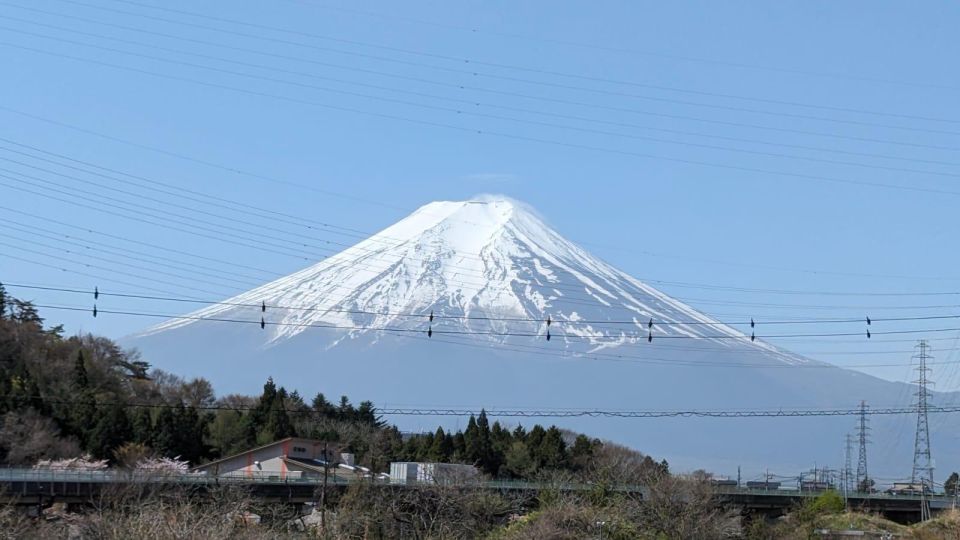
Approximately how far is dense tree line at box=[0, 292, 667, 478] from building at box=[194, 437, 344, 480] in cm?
235

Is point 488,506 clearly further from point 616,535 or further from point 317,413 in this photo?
point 317,413

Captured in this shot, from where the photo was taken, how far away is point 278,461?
229 ft

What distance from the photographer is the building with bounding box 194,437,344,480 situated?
224 ft

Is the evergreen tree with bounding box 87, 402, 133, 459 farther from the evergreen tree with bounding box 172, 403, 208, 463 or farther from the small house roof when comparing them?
the small house roof

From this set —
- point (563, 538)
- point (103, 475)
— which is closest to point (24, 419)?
point (103, 475)

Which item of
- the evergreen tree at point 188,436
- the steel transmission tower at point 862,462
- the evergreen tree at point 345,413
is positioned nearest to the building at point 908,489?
the steel transmission tower at point 862,462

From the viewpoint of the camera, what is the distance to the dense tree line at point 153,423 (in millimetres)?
65312

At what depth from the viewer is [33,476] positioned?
166ft

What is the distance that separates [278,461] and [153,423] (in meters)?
7.89

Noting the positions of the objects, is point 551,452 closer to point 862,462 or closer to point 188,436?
point 188,436

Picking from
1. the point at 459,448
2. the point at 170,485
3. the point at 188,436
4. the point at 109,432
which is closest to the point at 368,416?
the point at 459,448

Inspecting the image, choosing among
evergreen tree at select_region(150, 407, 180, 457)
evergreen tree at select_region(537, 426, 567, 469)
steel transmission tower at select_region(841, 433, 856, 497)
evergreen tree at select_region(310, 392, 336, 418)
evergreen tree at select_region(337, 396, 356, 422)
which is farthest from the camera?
evergreen tree at select_region(337, 396, 356, 422)

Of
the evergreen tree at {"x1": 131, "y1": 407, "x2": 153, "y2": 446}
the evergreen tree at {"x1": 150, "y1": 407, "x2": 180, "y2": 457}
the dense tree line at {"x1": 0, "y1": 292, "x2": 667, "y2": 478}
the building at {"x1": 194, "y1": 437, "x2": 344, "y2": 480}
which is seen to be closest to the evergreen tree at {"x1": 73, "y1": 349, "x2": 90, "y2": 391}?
the dense tree line at {"x1": 0, "y1": 292, "x2": 667, "y2": 478}

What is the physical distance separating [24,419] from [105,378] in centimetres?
1458
